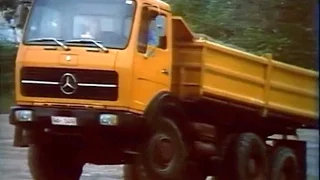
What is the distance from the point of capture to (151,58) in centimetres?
1291

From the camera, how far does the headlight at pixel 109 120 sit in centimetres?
1248

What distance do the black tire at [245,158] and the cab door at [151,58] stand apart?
1509mm

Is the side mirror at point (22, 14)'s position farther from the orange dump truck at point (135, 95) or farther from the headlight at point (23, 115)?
the headlight at point (23, 115)

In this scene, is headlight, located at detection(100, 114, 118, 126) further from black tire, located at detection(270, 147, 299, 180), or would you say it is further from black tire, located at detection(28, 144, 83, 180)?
black tire, located at detection(270, 147, 299, 180)

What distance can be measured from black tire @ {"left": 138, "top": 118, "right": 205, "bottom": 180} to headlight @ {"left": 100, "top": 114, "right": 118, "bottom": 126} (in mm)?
687

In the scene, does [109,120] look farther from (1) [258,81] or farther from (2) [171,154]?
(1) [258,81]

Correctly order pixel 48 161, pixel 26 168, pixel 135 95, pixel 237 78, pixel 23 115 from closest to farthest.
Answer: pixel 135 95
pixel 23 115
pixel 48 161
pixel 237 78
pixel 26 168

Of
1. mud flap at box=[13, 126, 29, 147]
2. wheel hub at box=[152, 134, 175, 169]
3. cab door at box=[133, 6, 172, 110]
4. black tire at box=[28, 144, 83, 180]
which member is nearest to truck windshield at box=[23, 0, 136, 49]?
cab door at box=[133, 6, 172, 110]

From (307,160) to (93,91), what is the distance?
409 cm

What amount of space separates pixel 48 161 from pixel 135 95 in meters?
1.92

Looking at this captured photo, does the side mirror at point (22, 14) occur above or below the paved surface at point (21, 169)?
above

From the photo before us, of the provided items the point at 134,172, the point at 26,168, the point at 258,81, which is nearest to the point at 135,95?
the point at 134,172

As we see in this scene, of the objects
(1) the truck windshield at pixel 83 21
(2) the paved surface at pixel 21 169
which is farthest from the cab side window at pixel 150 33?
(2) the paved surface at pixel 21 169

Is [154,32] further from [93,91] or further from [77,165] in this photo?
[77,165]
